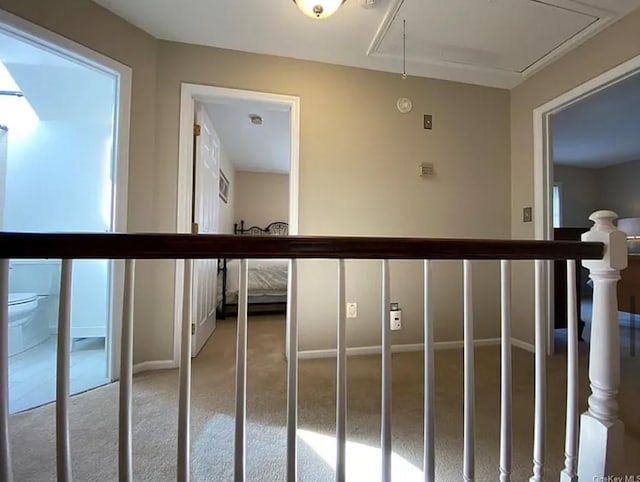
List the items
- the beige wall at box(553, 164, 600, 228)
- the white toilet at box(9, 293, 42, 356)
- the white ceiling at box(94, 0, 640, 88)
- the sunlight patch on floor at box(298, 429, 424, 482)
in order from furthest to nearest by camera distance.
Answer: the beige wall at box(553, 164, 600, 228)
the white toilet at box(9, 293, 42, 356)
the white ceiling at box(94, 0, 640, 88)
the sunlight patch on floor at box(298, 429, 424, 482)

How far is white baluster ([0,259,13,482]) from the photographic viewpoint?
0.64 metres

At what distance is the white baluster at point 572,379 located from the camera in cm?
88

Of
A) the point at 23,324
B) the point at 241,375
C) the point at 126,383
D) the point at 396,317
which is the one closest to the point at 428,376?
the point at 241,375

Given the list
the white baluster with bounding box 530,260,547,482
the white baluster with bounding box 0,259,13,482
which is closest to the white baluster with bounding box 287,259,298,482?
the white baluster with bounding box 0,259,13,482

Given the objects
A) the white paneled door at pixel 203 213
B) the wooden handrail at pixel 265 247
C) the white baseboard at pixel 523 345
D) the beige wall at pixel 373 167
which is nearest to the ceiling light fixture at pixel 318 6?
the beige wall at pixel 373 167

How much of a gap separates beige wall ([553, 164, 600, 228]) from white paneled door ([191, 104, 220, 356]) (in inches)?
245

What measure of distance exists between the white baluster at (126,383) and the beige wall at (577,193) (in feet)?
23.3

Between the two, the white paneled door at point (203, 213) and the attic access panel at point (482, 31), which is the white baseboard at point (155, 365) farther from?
the attic access panel at point (482, 31)

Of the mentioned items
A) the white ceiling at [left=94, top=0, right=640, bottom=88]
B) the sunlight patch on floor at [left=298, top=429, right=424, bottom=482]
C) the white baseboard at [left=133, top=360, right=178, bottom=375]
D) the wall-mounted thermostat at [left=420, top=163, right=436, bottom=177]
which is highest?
the white ceiling at [left=94, top=0, right=640, bottom=88]

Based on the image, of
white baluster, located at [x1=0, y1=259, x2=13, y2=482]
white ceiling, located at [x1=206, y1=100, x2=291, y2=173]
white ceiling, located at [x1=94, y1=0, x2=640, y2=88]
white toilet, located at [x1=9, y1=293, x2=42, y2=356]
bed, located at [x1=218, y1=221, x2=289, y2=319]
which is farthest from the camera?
bed, located at [x1=218, y1=221, x2=289, y2=319]

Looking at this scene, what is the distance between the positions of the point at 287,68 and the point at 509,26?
1596 mm

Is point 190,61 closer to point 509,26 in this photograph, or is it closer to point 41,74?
point 41,74

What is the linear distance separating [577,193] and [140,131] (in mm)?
7211

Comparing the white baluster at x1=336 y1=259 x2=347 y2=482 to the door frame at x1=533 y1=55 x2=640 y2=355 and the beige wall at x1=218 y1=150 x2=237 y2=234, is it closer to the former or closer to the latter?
the door frame at x1=533 y1=55 x2=640 y2=355
